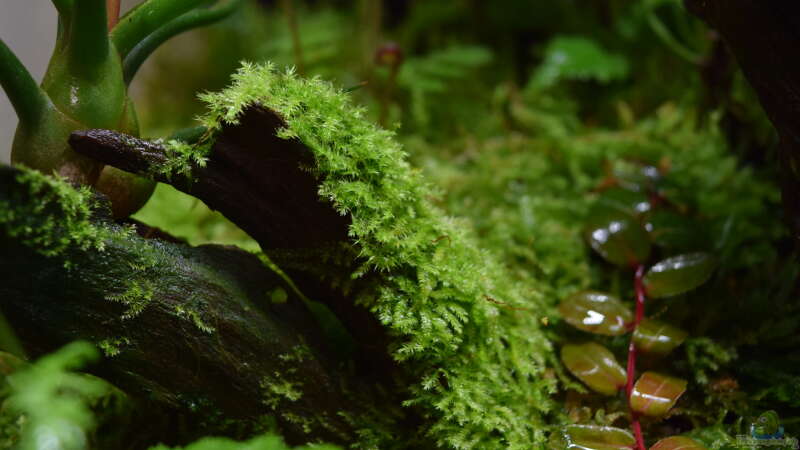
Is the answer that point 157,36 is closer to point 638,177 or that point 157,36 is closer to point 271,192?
point 271,192

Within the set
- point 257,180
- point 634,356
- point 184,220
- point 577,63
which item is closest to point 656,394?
point 634,356

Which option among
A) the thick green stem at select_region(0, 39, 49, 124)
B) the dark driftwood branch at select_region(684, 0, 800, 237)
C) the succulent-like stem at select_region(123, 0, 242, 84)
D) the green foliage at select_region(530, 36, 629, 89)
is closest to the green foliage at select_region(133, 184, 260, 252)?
the succulent-like stem at select_region(123, 0, 242, 84)

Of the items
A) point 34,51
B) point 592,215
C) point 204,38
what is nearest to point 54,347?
point 34,51

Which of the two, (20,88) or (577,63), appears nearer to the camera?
(20,88)

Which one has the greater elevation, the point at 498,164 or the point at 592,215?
the point at 498,164

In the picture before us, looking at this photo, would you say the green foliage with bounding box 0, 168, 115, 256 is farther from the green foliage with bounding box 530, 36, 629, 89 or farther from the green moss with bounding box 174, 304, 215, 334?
the green foliage with bounding box 530, 36, 629, 89

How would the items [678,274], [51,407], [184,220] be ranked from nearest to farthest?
[51,407]
[678,274]
[184,220]

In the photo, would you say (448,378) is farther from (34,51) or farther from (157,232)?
(34,51)
